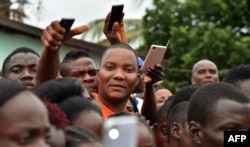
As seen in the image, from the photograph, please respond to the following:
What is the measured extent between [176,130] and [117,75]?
2.87 feet

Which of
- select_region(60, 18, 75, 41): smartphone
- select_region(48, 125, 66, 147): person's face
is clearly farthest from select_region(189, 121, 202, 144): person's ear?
select_region(48, 125, 66, 147): person's face

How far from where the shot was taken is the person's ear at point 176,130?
4.56m

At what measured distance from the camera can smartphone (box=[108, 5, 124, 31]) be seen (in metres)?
5.68

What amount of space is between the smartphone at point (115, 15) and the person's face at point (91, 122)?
1.95m

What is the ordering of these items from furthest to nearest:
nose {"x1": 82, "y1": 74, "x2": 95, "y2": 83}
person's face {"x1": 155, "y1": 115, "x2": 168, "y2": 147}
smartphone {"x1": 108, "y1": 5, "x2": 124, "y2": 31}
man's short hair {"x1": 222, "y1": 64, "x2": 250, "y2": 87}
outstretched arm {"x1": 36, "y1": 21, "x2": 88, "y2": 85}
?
nose {"x1": 82, "y1": 74, "x2": 95, "y2": 83} → smartphone {"x1": 108, "y1": 5, "x2": 124, "y2": 31} → man's short hair {"x1": 222, "y1": 64, "x2": 250, "y2": 87} → person's face {"x1": 155, "y1": 115, "x2": 168, "y2": 147} → outstretched arm {"x1": 36, "y1": 21, "x2": 88, "y2": 85}

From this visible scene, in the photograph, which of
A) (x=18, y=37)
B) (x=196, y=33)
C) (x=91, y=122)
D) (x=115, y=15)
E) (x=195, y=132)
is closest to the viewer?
(x=91, y=122)

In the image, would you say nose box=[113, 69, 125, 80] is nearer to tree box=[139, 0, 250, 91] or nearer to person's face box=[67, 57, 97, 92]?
person's face box=[67, 57, 97, 92]

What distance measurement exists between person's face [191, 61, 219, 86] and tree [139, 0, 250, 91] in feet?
32.8

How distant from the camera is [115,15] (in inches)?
228

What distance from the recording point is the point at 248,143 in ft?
12.8

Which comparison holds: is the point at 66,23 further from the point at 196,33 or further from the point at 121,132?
the point at 196,33

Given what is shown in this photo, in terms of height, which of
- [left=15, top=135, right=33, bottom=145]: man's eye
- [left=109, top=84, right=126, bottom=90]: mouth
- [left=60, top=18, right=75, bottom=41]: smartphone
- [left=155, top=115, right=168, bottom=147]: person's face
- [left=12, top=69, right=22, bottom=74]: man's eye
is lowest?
[left=155, top=115, right=168, bottom=147]: person's face

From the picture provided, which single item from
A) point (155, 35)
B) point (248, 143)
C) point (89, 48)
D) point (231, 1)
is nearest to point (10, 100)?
point (248, 143)

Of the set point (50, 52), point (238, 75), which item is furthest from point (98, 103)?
point (238, 75)
